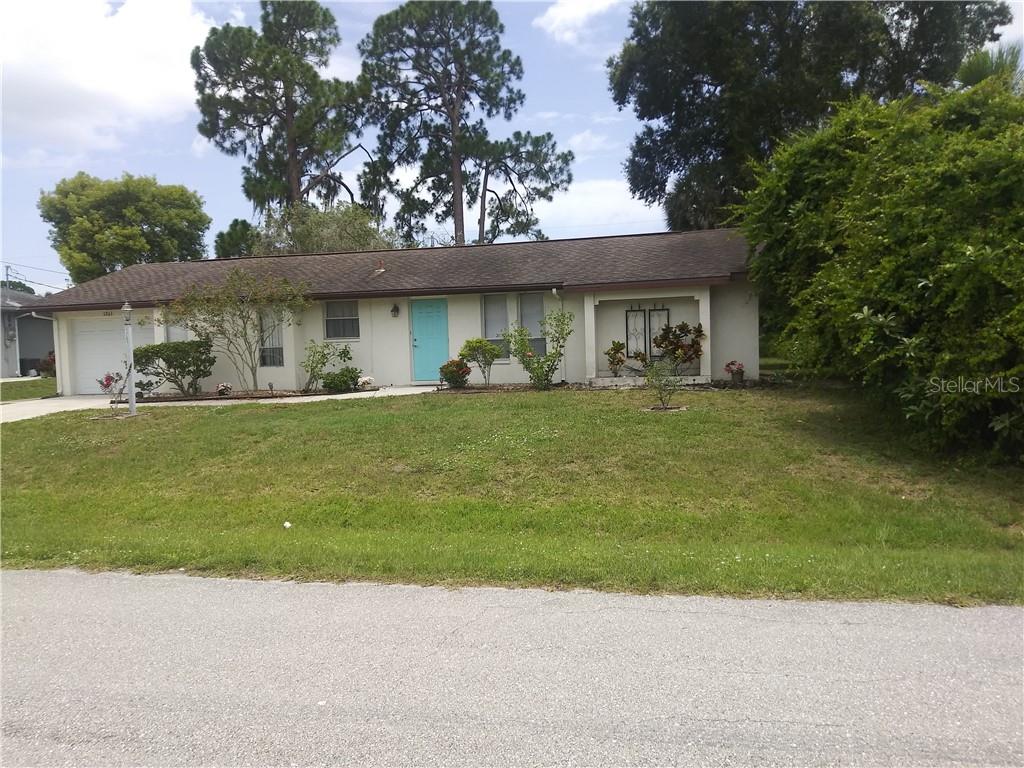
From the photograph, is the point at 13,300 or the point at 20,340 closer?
the point at 20,340

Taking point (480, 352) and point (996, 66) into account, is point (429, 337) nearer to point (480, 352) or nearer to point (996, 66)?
point (480, 352)

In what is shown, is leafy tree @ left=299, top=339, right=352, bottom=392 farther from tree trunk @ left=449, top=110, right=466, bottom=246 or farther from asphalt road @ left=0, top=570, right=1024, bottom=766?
tree trunk @ left=449, top=110, right=466, bottom=246

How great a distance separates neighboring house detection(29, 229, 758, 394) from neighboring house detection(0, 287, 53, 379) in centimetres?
1618

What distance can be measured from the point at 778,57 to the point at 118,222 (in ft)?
115

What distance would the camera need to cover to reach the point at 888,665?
12.4 ft

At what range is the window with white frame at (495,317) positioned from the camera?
1738 centimetres

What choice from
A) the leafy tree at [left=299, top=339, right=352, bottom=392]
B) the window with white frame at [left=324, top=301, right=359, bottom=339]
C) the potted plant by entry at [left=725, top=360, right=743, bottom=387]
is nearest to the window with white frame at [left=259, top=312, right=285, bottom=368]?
the leafy tree at [left=299, top=339, right=352, bottom=392]

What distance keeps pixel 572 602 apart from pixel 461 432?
237 inches

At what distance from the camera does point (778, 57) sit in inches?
932

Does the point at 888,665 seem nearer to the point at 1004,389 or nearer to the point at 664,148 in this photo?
the point at 1004,389

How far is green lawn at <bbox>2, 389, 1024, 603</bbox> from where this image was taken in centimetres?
566

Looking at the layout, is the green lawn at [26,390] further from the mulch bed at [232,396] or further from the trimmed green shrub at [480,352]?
the trimmed green shrub at [480,352]

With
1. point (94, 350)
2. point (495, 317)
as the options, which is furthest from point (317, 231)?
point (495, 317)

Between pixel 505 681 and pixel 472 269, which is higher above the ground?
pixel 472 269
